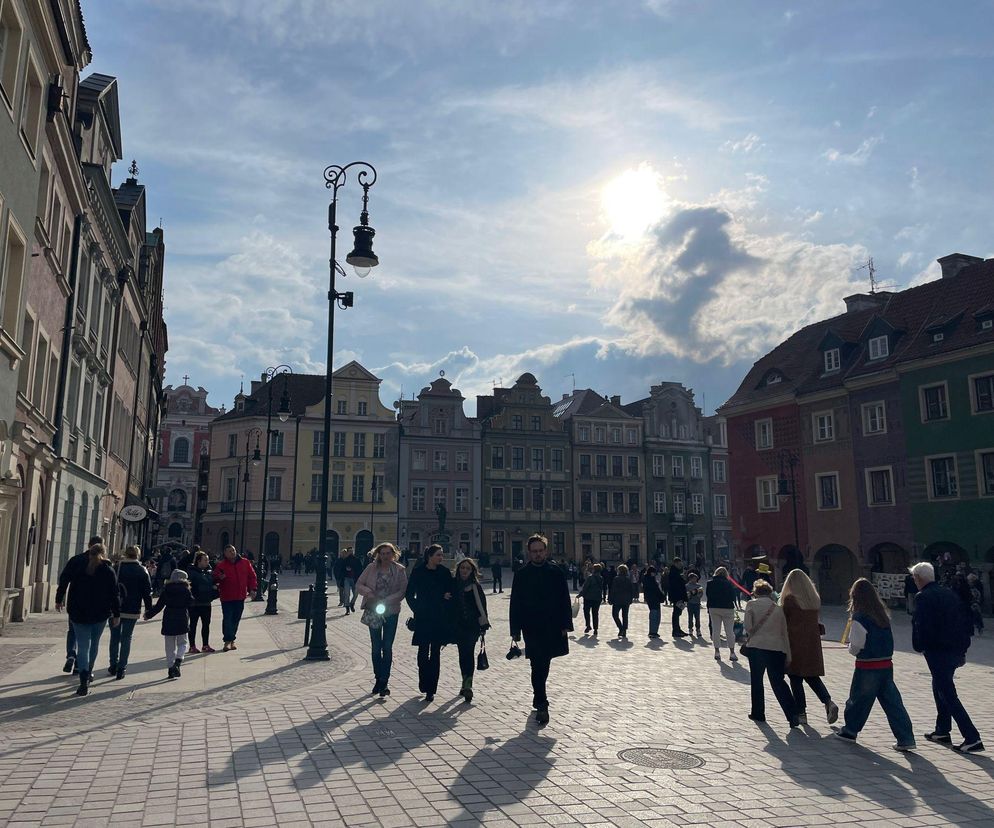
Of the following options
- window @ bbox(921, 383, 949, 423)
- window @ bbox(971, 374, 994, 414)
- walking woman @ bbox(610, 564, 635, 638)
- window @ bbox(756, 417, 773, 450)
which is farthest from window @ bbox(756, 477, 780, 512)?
walking woman @ bbox(610, 564, 635, 638)

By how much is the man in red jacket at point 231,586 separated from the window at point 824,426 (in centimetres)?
3099

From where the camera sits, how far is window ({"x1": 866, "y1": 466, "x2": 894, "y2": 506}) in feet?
117

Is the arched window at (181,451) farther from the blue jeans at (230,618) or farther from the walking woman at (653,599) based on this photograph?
the walking woman at (653,599)

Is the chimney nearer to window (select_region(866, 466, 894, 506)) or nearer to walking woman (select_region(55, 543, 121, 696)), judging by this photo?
window (select_region(866, 466, 894, 506))

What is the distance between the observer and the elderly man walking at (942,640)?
815 cm

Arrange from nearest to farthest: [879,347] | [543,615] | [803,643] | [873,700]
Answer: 1. [873,700]
2. [803,643]
3. [543,615]
4. [879,347]

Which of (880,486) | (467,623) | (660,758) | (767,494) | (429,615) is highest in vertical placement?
(767,494)

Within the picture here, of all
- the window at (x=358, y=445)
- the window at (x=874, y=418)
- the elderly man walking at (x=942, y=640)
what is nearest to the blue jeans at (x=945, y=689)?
the elderly man walking at (x=942, y=640)

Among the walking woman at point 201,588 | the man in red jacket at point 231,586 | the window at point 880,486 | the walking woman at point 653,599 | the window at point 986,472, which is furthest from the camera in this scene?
the window at point 880,486

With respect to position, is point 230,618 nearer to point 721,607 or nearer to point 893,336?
point 721,607

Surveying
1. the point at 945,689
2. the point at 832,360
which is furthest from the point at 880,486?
the point at 945,689

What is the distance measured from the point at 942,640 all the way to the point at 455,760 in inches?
195

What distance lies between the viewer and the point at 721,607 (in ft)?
52.9

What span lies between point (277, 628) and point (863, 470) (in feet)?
90.5
